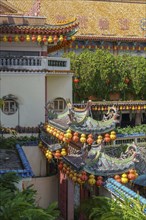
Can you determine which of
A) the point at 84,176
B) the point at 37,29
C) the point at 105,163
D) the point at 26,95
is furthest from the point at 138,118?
the point at 84,176

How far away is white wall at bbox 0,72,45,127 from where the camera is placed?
65.2ft

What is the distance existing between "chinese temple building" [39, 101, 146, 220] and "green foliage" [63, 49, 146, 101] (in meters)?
7.00

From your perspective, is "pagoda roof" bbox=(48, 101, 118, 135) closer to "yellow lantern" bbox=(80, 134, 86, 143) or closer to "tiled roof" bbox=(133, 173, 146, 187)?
"yellow lantern" bbox=(80, 134, 86, 143)

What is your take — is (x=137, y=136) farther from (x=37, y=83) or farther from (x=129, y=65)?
(x=129, y=65)

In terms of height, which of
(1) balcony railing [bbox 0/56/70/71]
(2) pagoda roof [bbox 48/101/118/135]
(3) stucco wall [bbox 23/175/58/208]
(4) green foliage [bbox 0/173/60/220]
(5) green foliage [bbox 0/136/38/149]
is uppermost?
(1) balcony railing [bbox 0/56/70/71]

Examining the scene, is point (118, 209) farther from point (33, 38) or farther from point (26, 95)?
point (33, 38)

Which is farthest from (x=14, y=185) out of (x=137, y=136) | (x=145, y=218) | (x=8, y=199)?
(x=137, y=136)

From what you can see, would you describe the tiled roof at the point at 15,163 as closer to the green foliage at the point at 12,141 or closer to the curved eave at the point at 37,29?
the green foliage at the point at 12,141

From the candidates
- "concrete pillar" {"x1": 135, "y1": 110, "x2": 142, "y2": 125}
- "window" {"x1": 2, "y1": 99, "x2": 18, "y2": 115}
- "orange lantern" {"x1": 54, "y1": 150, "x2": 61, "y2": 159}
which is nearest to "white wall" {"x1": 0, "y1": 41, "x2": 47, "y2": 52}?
"window" {"x1": 2, "y1": 99, "x2": 18, "y2": 115}

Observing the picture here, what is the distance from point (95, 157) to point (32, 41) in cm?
975

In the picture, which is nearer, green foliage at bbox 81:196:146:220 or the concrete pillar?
→ green foliage at bbox 81:196:146:220

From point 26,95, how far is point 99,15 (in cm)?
1778

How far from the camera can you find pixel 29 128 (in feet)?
64.8

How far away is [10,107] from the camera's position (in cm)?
2003
